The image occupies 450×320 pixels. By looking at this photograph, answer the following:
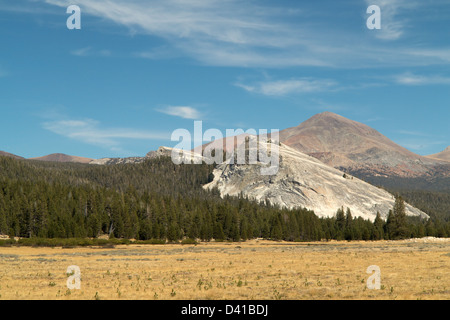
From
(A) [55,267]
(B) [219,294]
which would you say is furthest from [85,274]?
(B) [219,294]

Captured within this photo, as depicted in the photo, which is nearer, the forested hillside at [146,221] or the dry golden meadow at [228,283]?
the dry golden meadow at [228,283]

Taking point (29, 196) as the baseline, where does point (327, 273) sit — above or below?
below

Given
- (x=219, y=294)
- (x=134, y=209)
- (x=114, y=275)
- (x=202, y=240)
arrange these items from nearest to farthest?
1. (x=219, y=294)
2. (x=114, y=275)
3. (x=202, y=240)
4. (x=134, y=209)

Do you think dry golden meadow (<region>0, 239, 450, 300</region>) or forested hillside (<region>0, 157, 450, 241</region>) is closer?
dry golden meadow (<region>0, 239, 450, 300</region>)

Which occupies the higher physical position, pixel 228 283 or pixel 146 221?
pixel 146 221

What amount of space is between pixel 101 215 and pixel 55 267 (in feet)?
288

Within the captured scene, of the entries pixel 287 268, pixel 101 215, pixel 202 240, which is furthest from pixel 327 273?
pixel 101 215

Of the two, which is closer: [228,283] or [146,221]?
[228,283]

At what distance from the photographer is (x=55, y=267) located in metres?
50.5
